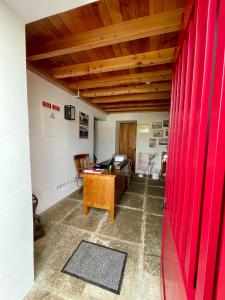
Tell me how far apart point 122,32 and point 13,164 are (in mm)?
1650

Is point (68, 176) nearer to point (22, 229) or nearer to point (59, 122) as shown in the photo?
point (59, 122)

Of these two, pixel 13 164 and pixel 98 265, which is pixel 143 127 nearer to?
pixel 98 265

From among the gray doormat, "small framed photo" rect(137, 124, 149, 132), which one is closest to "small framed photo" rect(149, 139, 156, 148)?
"small framed photo" rect(137, 124, 149, 132)

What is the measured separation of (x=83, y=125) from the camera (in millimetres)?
4008

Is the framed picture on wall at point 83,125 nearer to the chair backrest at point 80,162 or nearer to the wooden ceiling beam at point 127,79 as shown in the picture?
the chair backrest at point 80,162

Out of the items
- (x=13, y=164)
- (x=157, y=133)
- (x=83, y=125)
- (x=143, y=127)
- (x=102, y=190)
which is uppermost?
(x=143, y=127)

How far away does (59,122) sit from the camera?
2.97 metres

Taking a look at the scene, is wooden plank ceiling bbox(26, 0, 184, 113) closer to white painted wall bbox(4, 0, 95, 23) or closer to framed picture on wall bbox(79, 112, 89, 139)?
white painted wall bbox(4, 0, 95, 23)

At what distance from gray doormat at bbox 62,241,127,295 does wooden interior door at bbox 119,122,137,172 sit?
4.45 meters

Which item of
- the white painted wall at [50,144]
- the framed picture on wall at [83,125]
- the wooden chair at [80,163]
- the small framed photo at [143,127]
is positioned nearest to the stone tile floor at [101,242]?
the white painted wall at [50,144]

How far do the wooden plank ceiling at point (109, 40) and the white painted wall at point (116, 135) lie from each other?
294cm

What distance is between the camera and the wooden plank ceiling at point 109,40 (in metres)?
1.29

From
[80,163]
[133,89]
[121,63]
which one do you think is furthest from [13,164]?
[133,89]

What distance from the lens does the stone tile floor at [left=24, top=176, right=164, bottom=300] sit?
1313mm
